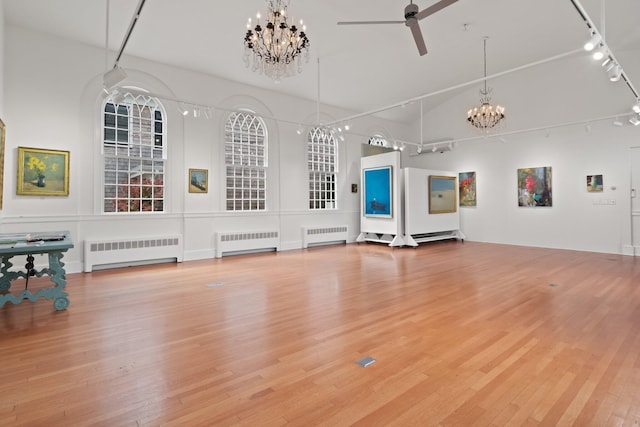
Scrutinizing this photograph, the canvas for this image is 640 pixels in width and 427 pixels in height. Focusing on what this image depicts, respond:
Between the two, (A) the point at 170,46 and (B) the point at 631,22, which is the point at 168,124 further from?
(B) the point at 631,22

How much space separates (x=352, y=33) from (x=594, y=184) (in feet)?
23.8

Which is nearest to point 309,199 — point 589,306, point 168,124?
point 168,124

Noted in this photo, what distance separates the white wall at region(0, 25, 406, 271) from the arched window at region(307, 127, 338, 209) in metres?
0.45

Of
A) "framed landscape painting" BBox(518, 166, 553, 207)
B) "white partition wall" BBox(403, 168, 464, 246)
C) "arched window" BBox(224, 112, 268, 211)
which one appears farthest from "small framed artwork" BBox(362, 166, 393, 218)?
"framed landscape painting" BBox(518, 166, 553, 207)

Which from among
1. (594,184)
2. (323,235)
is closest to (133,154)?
(323,235)

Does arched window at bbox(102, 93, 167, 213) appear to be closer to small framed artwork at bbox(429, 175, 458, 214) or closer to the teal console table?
the teal console table

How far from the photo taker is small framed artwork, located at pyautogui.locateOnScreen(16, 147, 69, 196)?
5602 mm

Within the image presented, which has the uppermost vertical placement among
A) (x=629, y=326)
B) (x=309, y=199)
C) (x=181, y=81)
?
(x=181, y=81)

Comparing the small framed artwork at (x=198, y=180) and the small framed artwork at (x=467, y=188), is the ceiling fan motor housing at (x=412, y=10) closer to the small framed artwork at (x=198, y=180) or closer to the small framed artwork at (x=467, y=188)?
the small framed artwork at (x=198, y=180)

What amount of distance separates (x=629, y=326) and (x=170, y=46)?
821cm

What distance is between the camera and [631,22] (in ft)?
23.2

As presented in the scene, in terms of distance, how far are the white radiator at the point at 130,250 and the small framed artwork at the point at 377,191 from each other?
5683 mm

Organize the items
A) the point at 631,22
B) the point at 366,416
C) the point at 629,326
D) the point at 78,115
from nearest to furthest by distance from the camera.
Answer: the point at 366,416 → the point at 629,326 → the point at 78,115 → the point at 631,22

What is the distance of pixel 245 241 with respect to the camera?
26.9 feet
